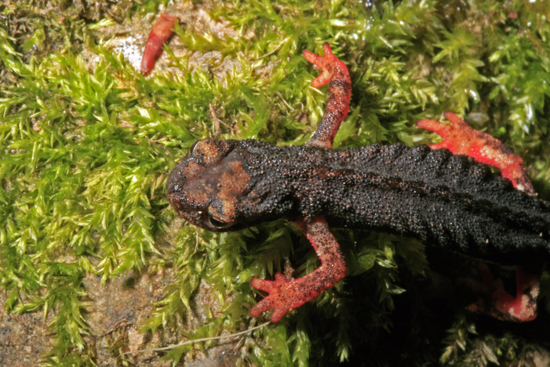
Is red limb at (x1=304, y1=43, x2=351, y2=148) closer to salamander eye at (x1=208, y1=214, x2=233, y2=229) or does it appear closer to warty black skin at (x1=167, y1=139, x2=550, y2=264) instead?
warty black skin at (x1=167, y1=139, x2=550, y2=264)

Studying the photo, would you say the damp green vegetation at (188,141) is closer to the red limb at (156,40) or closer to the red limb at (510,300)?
the red limb at (156,40)

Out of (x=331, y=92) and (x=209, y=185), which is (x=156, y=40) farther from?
(x=331, y=92)

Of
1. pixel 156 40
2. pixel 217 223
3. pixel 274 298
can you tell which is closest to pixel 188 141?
pixel 217 223

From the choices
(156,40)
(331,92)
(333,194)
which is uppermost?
(156,40)

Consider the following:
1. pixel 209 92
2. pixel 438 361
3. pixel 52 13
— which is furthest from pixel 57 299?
pixel 438 361

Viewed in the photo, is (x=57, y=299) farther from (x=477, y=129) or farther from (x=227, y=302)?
(x=477, y=129)

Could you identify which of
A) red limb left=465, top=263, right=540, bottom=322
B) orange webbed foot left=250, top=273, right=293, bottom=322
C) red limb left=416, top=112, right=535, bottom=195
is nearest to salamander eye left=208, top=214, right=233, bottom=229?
orange webbed foot left=250, top=273, right=293, bottom=322
